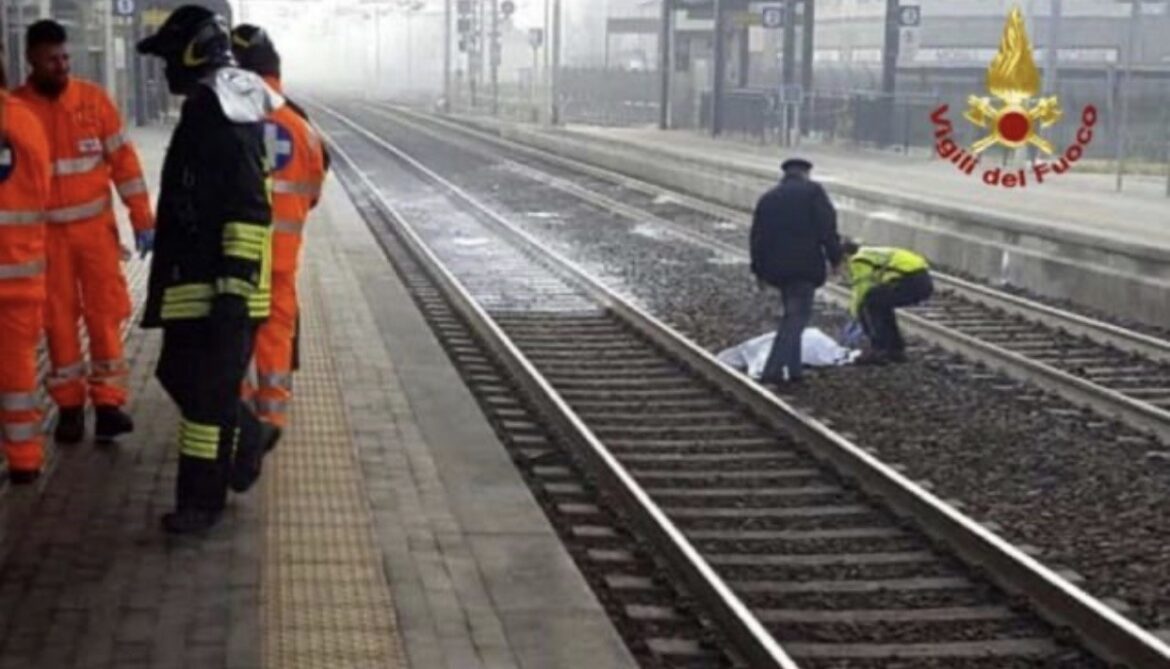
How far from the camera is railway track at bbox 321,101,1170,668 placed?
21.3 ft

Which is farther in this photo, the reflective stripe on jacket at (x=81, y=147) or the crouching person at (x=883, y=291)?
the crouching person at (x=883, y=291)

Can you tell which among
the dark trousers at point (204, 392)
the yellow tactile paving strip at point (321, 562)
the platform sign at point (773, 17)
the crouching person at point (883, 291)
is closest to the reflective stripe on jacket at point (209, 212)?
the dark trousers at point (204, 392)

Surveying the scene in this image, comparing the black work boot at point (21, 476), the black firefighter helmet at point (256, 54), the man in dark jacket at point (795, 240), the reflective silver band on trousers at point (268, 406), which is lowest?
the black work boot at point (21, 476)

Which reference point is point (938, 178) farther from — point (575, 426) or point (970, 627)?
point (970, 627)

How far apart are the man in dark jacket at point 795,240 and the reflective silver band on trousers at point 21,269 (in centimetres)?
544

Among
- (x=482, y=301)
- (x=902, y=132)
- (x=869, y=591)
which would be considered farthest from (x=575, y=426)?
(x=902, y=132)

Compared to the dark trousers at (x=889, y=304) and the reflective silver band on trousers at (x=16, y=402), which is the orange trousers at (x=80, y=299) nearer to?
the reflective silver band on trousers at (x=16, y=402)

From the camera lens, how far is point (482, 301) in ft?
53.6

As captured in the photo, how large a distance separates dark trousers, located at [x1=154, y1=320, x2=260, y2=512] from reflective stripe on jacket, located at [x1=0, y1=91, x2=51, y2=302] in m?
0.82

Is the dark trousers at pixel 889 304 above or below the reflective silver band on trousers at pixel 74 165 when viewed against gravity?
below

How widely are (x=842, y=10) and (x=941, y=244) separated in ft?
148

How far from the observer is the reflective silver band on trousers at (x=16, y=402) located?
7426 millimetres

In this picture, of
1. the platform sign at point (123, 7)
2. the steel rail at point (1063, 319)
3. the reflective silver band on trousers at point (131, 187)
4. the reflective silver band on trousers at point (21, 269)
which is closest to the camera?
the reflective silver band on trousers at point (21, 269)

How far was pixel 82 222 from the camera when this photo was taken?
8016 millimetres
